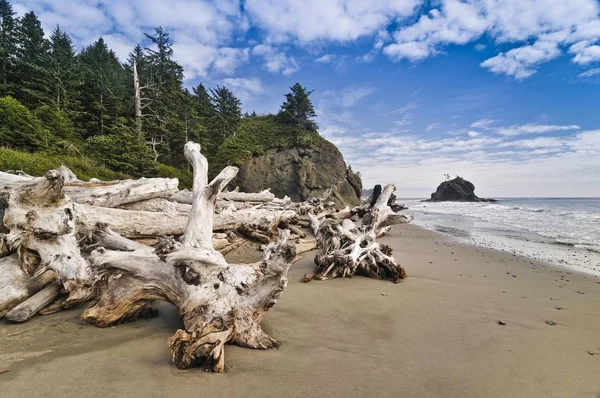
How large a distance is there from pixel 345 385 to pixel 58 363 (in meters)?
1.94

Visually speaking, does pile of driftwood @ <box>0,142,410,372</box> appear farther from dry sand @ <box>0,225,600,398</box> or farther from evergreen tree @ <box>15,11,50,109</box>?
evergreen tree @ <box>15,11,50,109</box>

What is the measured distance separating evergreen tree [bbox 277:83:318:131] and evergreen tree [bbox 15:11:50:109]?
60.8 feet

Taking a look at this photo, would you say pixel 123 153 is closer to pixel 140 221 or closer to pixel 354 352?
pixel 140 221

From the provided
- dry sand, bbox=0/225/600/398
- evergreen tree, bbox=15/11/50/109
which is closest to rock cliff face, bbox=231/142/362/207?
evergreen tree, bbox=15/11/50/109

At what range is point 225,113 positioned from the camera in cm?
3197

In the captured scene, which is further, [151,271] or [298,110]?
[298,110]

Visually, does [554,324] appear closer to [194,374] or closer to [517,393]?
[517,393]

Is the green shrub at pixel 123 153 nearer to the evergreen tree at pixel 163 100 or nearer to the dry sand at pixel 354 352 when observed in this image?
the evergreen tree at pixel 163 100

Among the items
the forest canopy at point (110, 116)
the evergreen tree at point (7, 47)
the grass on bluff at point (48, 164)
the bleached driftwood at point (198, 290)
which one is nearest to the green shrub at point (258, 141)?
the forest canopy at point (110, 116)

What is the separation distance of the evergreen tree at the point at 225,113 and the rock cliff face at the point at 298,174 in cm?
769

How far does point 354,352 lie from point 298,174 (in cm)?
2350

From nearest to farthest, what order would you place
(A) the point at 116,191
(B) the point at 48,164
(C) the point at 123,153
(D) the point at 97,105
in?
(A) the point at 116,191, (B) the point at 48,164, (C) the point at 123,153, (D) the point at 97,105

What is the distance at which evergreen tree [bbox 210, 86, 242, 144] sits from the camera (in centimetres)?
3112

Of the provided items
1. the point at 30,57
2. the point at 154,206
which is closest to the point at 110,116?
the point at 30,57
